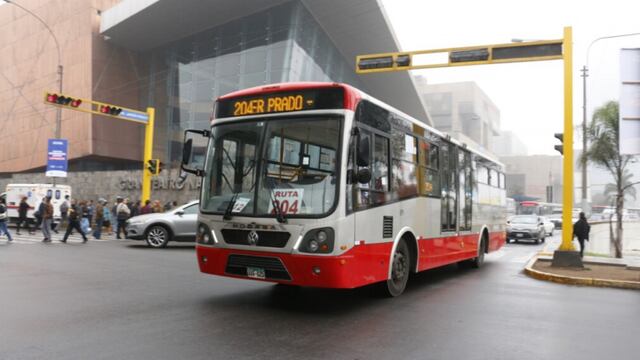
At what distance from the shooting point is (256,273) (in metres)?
6.95

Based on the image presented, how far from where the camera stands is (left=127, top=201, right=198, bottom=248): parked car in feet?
54.7

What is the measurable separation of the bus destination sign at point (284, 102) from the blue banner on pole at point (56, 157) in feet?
66.4

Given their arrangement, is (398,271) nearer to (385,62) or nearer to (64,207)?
(385,62)

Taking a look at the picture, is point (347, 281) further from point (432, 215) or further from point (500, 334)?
point (432, 215)

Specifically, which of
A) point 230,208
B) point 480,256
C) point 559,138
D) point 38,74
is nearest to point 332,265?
point 230,208

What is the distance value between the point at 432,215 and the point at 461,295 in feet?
5.05

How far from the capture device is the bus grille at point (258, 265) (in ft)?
22.3

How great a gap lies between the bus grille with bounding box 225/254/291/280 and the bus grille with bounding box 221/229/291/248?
0.19 metres

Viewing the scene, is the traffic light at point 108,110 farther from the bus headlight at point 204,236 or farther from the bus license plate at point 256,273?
the bus license plate at point 256,273

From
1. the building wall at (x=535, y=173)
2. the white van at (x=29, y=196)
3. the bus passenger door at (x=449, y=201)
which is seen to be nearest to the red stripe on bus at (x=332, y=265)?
the bus passenger door at (x=449, y=201)

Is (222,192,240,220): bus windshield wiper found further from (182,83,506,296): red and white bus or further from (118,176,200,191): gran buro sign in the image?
(118,176,200,191): gran buro sign

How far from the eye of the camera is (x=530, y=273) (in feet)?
40.1

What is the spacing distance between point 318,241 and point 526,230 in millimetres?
22281

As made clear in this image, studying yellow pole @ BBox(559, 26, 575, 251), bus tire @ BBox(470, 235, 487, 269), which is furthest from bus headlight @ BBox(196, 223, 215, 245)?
yellow pole @ BBox(559, 26, 575, 251)
